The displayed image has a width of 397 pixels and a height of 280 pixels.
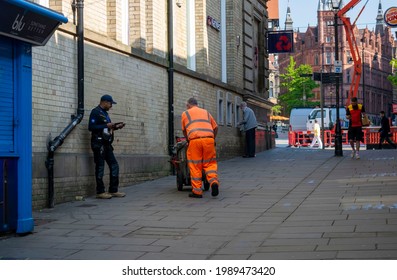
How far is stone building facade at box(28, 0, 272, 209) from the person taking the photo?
11578mm

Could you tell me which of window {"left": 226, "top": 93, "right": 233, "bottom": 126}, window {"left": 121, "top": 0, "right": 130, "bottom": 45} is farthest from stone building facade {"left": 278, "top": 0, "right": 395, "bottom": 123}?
window {"left": 121, "top": 0, "right": 130, "bottom": 45}

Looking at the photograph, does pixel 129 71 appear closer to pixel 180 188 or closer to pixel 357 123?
pixel 180 188

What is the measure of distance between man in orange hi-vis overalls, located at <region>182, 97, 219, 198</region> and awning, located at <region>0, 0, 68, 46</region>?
392cm

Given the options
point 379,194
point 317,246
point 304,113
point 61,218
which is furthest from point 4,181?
point 304,113

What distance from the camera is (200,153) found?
1202cm

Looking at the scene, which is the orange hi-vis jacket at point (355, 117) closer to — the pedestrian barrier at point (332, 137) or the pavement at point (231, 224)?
the pavement at point (231, 224)

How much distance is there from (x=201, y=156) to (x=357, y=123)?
9.21 meters

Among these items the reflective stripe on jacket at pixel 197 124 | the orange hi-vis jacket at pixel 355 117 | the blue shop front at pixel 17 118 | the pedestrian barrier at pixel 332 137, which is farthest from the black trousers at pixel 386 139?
the blue shop front at pixel 17 118

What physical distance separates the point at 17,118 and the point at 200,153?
167 inches

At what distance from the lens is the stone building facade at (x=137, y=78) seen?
38.0ft

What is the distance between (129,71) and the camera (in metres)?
14.8

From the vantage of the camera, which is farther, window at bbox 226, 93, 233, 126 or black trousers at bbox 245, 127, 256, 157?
window at bbox 226, 93, 233, 126

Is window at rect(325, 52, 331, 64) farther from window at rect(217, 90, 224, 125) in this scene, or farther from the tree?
window at rect(217, 90, 224, 125)

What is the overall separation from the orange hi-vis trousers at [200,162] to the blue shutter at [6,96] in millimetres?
4150
